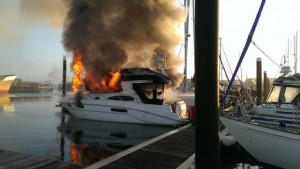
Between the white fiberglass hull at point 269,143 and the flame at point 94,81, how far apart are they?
43.5 ft

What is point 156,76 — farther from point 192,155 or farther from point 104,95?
point 192,155

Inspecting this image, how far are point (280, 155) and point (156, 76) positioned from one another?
41.4 feet

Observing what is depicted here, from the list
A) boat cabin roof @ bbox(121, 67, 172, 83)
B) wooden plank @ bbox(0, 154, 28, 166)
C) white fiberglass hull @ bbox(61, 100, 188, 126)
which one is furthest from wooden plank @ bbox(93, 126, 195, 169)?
boat cabin roof @ bbox(121, 67, 172, 83)

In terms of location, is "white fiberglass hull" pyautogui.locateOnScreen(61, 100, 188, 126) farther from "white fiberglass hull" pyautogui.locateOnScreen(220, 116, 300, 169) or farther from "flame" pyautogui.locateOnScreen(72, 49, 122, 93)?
"white fiberglass hull" pyautogui.locateOnScreen(220, 116, 300, 169)

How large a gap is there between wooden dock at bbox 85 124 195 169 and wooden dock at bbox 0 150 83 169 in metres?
0.95

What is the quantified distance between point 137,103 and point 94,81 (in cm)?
722

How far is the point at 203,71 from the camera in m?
3.68

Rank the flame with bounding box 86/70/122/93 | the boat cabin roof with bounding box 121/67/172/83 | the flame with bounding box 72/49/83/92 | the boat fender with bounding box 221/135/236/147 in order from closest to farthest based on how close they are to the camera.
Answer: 1. the boat fender with bounding box 221/135/236/147
2. the boat cabin roof with bounding box 121/67/172/83
3. the flame with bounding box 86/70/122/93
4. the flame with bounding box 72/49/83/92

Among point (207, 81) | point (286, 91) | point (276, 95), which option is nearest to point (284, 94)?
point (286, 91)

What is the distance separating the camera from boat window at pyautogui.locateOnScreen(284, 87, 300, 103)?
1132 centimetres

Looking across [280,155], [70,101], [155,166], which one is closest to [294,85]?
[280,155]

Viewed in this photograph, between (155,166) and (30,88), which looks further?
(30,88)

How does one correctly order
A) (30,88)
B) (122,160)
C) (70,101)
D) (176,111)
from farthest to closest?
1. (30,88)
2. (70,101)
3. (176,111)
4. (122,160)

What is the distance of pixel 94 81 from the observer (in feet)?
82.1
